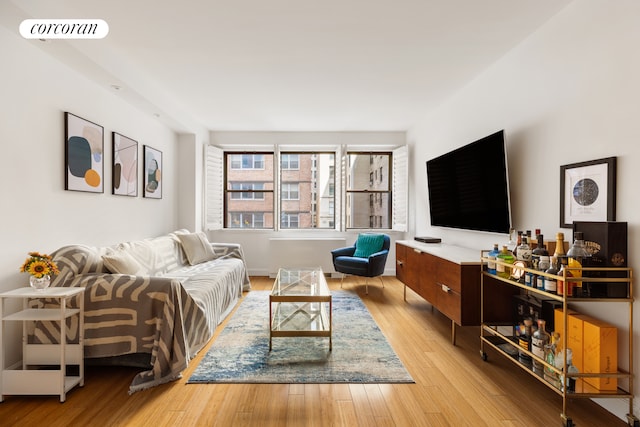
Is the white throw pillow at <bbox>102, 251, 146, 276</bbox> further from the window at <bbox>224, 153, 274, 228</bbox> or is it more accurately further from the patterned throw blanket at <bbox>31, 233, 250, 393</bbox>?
the window at <bbox>224, 153, 274, 228</bbox>

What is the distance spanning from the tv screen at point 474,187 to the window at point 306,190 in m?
2.08

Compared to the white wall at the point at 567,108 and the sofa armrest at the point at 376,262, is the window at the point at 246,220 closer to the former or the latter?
the sofa armrest at the point at 376,262

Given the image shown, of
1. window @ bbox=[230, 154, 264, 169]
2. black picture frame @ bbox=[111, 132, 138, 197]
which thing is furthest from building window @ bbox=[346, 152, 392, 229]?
black picture frame @ bbox=[111, 132, 138, 197]

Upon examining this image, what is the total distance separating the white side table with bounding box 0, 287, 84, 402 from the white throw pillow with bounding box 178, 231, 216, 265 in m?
1.97

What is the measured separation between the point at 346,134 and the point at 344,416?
188 inches

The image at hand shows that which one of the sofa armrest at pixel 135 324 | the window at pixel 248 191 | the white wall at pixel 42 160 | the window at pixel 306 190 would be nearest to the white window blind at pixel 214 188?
the window at pixel 306 190

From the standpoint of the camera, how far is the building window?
621 centimetres

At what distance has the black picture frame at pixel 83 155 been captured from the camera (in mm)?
2832

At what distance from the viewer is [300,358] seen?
8.72 ft

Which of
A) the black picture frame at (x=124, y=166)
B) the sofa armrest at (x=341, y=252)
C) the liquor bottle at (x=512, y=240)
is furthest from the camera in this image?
the sofa armrest at (x=341, y=252)

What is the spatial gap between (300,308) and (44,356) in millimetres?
1916

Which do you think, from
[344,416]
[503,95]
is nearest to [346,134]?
[503,95]

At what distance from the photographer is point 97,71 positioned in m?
2.92

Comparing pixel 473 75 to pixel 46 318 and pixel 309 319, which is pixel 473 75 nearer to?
pixel 309 319
